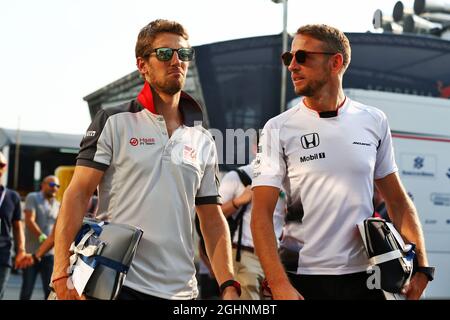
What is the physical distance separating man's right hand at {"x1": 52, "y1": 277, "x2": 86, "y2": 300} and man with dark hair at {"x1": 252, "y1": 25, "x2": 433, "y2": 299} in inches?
27.6

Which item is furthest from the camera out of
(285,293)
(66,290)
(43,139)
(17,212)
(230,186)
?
(43,139)

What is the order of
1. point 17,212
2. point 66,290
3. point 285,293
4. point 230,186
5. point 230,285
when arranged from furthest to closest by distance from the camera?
point 17,212 → point 230,186 → point 230,285 → point 285,293 → point 66,290

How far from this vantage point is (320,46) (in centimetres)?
298

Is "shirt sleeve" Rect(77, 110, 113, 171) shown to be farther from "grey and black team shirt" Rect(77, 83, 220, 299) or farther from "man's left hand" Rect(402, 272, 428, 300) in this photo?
"man's left hand" Rect(402, 272, 428, 300)

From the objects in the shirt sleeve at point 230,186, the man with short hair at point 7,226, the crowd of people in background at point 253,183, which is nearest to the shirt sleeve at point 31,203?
the man with short hair at point 7,226

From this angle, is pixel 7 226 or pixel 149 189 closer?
pixel 149 189

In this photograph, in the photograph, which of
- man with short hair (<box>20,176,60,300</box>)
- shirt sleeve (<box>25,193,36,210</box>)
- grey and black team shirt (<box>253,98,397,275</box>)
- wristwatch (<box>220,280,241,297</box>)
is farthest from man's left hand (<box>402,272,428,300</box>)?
shirt sleeve (<box>25,193,36,210</box>)

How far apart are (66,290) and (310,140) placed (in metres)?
1.11

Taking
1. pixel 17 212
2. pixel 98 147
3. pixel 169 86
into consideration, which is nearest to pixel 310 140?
pixel 169 86

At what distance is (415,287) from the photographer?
285 centimetres

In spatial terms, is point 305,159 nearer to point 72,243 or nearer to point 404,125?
point 72,243

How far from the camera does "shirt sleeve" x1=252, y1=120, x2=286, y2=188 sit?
112 inches

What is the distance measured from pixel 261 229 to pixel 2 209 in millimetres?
4339

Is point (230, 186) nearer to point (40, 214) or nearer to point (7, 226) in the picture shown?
point (7, 226)
